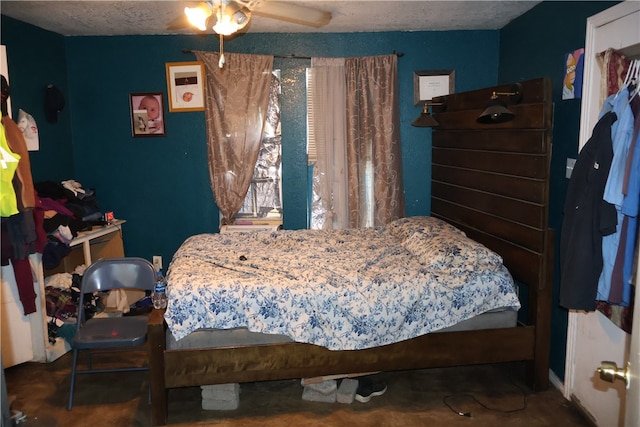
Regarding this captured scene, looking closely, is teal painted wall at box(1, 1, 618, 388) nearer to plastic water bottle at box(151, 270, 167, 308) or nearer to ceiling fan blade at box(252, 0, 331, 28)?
ceiling fan blade at box(252, 0, 331, 28)

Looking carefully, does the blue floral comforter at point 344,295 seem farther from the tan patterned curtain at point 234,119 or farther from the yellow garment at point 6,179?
the tan patterned curtain at point 234,119

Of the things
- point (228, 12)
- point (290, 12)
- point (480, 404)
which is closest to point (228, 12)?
point (228, 12)

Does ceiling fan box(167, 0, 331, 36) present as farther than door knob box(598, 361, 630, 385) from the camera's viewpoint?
Yes

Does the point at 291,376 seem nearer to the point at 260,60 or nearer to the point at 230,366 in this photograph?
the point at 230,366

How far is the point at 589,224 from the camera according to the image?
2.44m

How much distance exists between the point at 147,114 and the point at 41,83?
84 cm

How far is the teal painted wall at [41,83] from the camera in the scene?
12.7ft

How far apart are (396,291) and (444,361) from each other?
0.52 meters

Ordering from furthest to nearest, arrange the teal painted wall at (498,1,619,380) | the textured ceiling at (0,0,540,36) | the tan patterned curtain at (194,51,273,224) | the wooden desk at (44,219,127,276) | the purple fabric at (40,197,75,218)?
the tan patterned curtain at (194,51,273,224)
the wooden desk at (44,219,127,276)
the purple fabric at (40,197,75,218)
the textured ceiling at (0,0,540,36)
the teal painted wall at (498,1,619,380)

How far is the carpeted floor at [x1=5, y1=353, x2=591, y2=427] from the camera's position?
9.51ft

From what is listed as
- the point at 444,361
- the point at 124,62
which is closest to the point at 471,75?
the point at 444,361

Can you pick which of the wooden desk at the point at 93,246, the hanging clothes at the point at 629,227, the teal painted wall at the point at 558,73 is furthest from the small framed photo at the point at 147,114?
the hanging clothes at the point at 629,227

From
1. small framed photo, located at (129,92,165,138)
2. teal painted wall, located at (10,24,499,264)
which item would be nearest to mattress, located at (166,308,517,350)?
teal painted wall, located at (10,24,499,264)

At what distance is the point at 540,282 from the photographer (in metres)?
2.99
